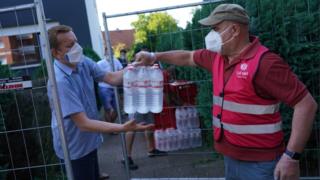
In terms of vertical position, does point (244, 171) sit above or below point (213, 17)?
below

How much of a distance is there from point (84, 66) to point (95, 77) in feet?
0.70

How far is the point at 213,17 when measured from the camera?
2.54 metres

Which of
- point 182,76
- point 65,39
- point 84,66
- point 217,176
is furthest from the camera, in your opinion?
point 217,176

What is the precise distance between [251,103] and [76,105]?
48.7 inches

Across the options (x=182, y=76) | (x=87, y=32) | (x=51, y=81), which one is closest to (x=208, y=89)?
(x=182, y=76)

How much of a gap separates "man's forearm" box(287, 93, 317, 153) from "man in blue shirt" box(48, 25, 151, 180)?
3.17ft

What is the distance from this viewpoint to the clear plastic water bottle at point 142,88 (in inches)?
112

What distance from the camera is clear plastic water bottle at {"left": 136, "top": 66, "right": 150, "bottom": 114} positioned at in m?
2.83

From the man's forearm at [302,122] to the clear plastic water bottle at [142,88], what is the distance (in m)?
1.11

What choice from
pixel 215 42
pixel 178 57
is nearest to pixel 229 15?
pixel 215 42

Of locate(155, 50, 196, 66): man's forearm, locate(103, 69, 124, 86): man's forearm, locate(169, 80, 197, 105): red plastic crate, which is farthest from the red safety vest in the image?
locate(169, 80, 197, 105): red plastic crate

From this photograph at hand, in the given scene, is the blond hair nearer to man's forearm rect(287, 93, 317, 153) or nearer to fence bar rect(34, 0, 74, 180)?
fence bar rect(34, 0, 74, 180)

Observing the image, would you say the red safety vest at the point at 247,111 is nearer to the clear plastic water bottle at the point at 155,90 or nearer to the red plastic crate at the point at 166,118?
the clear plastic water bottle at the point at 155,90

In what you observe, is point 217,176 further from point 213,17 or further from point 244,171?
point 213,17
